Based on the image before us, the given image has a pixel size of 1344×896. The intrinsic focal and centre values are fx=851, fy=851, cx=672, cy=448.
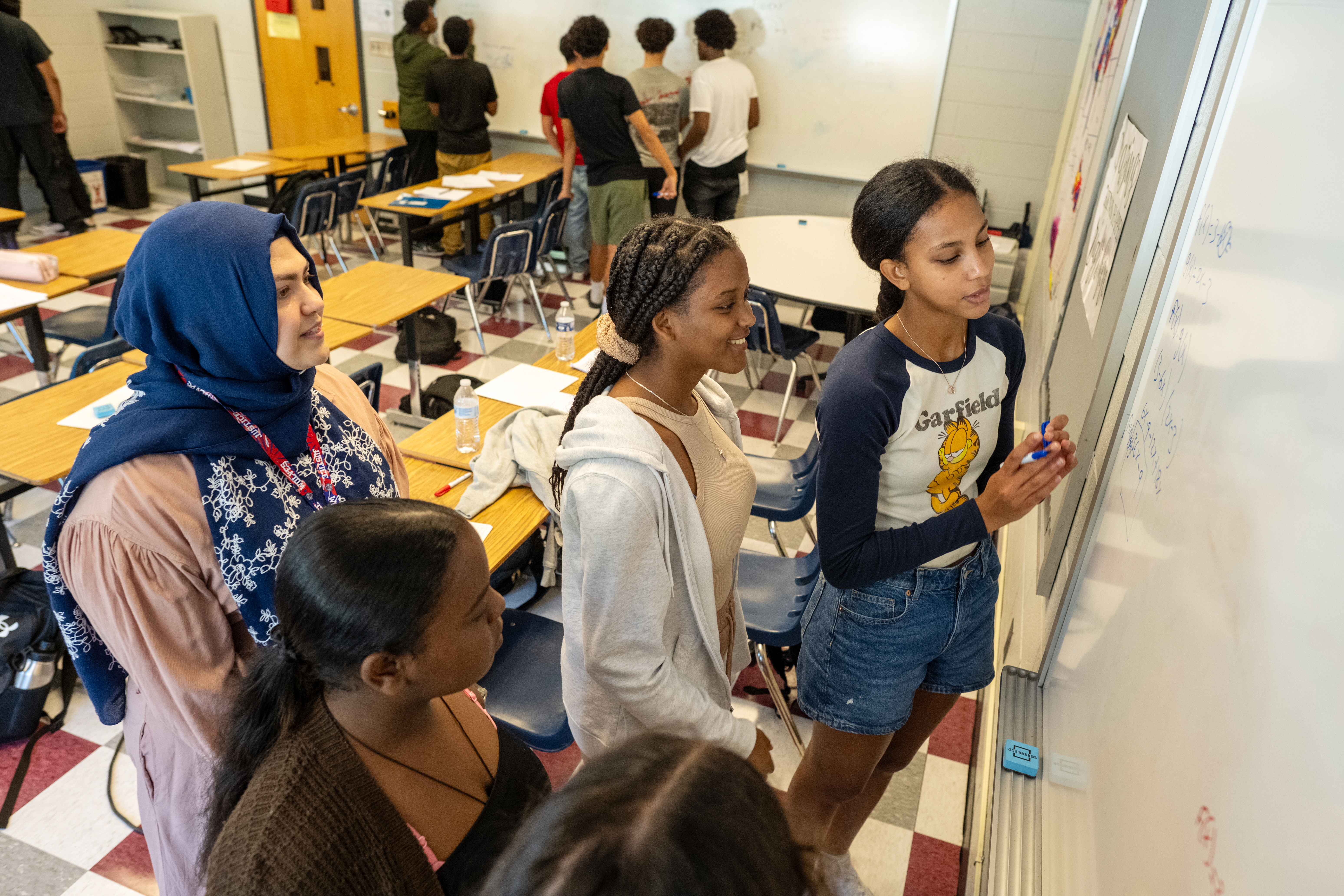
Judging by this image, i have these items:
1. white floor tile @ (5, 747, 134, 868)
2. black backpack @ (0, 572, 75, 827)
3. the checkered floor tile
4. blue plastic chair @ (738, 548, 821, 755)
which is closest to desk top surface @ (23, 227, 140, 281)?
the checkered floor tile

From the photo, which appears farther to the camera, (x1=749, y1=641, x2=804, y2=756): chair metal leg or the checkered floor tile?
(x1=749, y1=641, x2=804, y2=756): chair metal leg

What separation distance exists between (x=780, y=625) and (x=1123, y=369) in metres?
1.04

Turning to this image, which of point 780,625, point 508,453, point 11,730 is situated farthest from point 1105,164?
point 11,730

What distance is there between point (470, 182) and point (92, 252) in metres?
2.60

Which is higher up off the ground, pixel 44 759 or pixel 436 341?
pixel 436 341

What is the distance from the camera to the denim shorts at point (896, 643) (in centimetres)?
152

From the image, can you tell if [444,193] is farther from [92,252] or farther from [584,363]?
[584,363]

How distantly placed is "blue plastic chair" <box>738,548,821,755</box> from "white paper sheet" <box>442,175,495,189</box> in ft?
14.4

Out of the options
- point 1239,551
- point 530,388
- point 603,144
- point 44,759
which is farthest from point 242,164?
point 1239,551

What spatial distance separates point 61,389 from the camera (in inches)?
113

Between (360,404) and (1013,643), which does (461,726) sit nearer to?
(360,404)

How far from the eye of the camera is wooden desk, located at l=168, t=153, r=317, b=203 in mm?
6184

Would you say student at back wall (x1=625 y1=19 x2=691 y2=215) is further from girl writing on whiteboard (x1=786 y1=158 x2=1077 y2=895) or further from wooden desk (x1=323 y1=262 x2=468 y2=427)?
girl writing on whiteboard (x1=786 y1=158 x2=1077 y2=895)

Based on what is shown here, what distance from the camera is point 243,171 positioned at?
6.36 m
